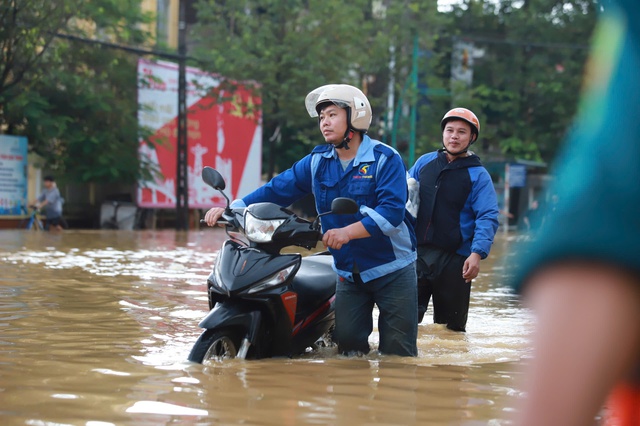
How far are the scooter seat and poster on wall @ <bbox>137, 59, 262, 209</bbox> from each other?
24.2m

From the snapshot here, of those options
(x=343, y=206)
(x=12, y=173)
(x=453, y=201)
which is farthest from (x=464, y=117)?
(x=12, y=173)

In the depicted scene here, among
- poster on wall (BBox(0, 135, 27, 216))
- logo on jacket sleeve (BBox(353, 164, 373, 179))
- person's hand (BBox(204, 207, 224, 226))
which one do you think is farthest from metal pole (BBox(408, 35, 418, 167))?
person's hand (BBox(204, 207, 224, 226))

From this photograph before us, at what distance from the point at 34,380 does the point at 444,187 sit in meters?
3.44

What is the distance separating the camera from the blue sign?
43125 millimetres

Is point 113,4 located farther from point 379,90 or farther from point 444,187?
point 444,187

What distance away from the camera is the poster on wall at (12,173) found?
26141mm

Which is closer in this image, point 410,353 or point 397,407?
point 397,407

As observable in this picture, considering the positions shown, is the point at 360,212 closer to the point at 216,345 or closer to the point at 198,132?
the point at 216,345

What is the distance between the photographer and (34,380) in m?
4.86

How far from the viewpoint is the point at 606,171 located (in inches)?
49.9

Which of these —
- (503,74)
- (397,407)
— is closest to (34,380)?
(397,407)

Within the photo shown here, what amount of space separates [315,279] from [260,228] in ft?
2.31

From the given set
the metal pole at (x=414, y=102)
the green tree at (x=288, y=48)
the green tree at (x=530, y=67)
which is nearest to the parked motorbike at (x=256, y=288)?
the green tree at (x=288, y=48)

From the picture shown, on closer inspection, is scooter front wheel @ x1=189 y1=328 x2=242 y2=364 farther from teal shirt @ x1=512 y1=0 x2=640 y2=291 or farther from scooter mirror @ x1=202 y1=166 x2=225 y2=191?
teal shirt @ x1=512 y1=0 x2=640 y2=291
